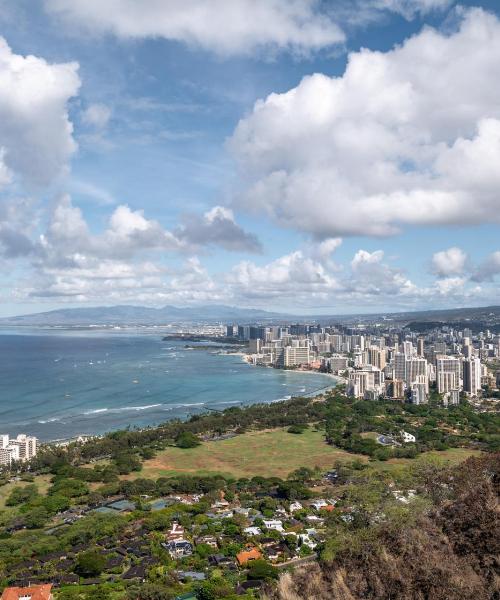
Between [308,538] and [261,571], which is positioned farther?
[308,538]

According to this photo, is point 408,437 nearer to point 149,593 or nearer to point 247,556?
point 247,556

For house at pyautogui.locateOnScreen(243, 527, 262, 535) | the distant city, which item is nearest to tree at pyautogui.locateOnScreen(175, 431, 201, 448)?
house at pyautogui.locateOnScreen(243, 527, 262, 535)

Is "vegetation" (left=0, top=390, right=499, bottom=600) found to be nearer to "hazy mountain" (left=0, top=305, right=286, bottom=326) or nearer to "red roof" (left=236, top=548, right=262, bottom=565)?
"red roof" (left=236, top=548, right=262, bottom=565)

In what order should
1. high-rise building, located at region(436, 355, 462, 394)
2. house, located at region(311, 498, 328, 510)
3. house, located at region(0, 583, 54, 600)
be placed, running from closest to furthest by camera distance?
house, located at region(0, 583, 54, 600) < house, located at region(311, 498, 328, 510) < high-rise building, located at region(436, 355, 462, 394)

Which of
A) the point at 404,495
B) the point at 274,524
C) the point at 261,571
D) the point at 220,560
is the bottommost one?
the point at 274,524

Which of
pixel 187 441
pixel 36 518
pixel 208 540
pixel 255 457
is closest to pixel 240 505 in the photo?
pixel 208 540

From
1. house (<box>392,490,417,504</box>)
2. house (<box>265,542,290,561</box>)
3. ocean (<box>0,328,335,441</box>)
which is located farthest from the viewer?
ocean (<box>0,328,335,441</box>)

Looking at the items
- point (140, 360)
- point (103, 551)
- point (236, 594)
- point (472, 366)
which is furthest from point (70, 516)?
point (140, 360)

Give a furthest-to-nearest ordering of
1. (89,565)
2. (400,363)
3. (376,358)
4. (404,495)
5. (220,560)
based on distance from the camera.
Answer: (376,358), (400,363), (404,495), (220,560), (89,565)
